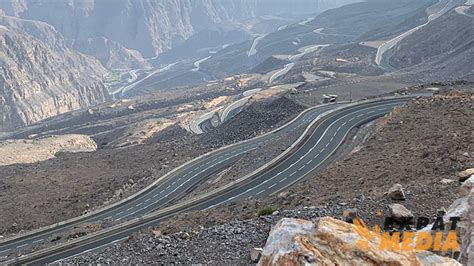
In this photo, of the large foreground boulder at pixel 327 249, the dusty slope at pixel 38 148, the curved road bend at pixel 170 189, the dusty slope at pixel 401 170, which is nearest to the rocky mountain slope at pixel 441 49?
the curved road bend at pixel 170 189

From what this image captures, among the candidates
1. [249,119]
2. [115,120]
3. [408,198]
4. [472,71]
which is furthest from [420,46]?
[408,198]

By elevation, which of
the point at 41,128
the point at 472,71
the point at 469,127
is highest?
the point at 469,127

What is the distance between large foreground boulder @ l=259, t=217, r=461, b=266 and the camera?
1155cm

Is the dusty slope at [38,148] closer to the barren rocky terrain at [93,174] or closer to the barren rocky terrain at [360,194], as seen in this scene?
the barren rocky terrain at [93,174]

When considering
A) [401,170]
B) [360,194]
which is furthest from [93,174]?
[360,194]

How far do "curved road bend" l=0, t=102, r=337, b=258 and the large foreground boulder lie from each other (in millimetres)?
32062

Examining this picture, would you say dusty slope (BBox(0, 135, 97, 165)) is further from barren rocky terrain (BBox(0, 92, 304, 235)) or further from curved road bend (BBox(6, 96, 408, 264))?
curved road bend (BBox(6, 96, 408, 264))

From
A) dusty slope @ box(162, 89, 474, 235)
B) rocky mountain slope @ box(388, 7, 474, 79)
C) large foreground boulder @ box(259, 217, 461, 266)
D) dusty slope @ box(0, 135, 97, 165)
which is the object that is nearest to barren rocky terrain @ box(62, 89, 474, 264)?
dusty slope @ box(162, 89, 474, 235)

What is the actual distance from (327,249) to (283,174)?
31904 mm

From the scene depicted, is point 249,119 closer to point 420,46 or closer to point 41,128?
point 420,46

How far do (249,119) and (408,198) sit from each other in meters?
59.8

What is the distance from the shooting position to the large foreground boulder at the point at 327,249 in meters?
11.5

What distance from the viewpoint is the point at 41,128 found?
200 metres

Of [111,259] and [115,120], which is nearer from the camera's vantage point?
[111,259]
